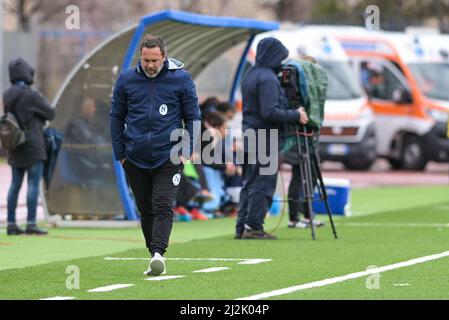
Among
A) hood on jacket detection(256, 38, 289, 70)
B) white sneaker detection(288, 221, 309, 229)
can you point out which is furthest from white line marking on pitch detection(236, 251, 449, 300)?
white sneaker detection(288, 221, 309, 229)

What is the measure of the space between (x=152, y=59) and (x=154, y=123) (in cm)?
52

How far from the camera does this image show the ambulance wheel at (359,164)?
31.5 metres

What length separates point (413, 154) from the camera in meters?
32.0

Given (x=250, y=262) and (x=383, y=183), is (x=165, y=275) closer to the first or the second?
(x=250, y=262)

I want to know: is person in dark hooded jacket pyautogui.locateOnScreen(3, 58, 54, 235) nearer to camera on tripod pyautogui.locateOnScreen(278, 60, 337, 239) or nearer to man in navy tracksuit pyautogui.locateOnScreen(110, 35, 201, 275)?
camera on tripod pyautogui.locateOnScreen(278, 60, 337, 239)

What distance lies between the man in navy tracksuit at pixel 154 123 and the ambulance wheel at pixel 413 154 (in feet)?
67.5

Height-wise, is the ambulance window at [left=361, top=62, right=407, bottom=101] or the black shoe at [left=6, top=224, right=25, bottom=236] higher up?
the ambulance window at [left=361, top=62, right=407, bottom=101]

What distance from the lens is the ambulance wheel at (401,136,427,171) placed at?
31.8 meters

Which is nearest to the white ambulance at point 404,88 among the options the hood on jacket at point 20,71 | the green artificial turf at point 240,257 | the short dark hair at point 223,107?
the green artificial turf at point 240,257

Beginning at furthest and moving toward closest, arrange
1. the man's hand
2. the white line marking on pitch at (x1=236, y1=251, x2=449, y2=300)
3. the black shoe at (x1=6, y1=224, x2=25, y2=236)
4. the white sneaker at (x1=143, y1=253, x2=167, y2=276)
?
the black shoe at (x1=6, y1=224, x2=25, y2=236)
the man's hand
the white sneaker at (x1=143, y1=253, x2=167, y2=276)
the white line marking on pitch at (x1=236, y1=251, x2=449, y2=300)

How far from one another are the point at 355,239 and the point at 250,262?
269cm

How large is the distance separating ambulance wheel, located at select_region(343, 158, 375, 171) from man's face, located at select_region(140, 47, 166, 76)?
20.2 metres

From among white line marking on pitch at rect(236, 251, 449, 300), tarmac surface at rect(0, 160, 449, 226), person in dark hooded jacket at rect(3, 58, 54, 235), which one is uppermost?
person in dark hooded jacket at rect(3, 58, 54, 235)
